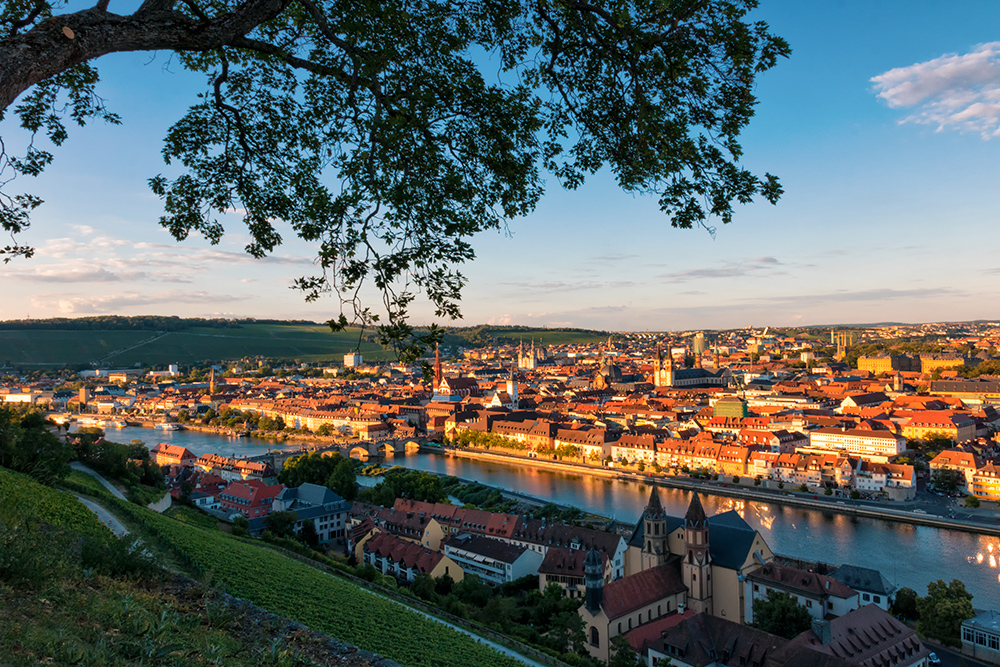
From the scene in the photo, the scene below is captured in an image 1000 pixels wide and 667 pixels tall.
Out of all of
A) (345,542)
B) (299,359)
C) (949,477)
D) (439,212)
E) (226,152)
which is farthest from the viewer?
(299,359)

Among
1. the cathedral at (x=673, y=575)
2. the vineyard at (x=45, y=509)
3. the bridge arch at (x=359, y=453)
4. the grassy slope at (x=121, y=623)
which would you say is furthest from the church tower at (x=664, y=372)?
the grassy slope at (x=121, y=623)

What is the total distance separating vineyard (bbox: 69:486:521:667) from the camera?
291 cm

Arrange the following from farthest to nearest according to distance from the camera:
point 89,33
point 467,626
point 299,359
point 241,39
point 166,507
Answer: point 299,359 → point 166,507 → point 467,626 → point 241,39 → point 89,33

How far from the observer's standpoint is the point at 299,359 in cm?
6147

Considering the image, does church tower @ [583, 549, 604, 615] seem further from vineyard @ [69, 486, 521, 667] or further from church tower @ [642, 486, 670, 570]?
vineyard @ [69, 486, 521, 667]

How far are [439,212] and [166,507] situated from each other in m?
8.52

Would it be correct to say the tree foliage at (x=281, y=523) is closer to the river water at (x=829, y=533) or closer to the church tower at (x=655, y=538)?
the church tower at (x=655, y=538)

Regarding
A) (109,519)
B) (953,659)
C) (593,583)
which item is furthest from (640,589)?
(109,519)

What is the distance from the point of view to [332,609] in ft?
11.0

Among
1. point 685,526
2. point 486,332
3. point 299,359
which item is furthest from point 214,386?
point 486,332

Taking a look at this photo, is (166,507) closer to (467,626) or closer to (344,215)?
(467,626)

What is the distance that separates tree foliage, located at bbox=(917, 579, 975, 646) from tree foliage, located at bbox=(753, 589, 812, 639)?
1619mm

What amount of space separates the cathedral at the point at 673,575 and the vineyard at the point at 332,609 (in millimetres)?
3905

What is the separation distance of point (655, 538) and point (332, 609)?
655cm
